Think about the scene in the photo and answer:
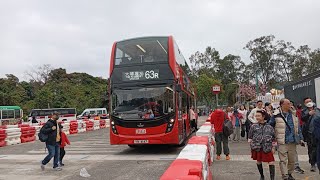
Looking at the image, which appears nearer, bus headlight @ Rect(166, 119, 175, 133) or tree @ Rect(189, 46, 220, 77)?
bus headlight @ Rect(166, 119, 175, 133)

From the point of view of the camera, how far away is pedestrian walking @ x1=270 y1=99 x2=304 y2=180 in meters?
7.76

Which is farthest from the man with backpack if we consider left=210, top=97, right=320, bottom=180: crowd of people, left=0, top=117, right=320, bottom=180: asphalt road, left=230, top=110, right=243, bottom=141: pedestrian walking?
left=230, top=110, right=243, bottom=141: pedestrian walking

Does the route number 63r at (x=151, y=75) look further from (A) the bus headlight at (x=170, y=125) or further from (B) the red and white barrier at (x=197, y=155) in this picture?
(B) the red and white barrier at (x=197, y=155)

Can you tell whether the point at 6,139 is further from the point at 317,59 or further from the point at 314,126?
the point at 317,59

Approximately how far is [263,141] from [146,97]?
6.07 meters

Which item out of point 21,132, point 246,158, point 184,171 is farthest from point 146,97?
point 21,132

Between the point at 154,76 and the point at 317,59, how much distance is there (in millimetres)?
62625

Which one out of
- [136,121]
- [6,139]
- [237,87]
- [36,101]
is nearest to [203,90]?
[237,87]

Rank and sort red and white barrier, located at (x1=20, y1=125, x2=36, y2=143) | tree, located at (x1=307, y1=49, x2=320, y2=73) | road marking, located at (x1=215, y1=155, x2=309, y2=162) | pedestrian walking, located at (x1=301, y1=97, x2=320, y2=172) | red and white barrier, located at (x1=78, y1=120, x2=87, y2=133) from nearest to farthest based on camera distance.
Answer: pedestrian walking, located at (x1=301, y1=97, x2=320, y2=172) → road marking, located at (x1=215, y1=155, x2=309, y2=162) → red and white barrier, located at (x1=20, y1=125, x2=36, y2=143) → red and white barrier, located at (x1=78, y1=120, x2=87, y2=133) → tree, located at (x1=307, y1=49, x2=320, y2=73)

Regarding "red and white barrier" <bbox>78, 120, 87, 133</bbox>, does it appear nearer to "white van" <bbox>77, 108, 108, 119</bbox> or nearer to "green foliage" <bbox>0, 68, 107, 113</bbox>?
"white van" <bbox>77, 108, 108, 119</bbox>

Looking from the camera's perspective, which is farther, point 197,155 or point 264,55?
point 264,55

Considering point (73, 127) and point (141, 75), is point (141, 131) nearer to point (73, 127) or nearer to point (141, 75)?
point (141, 75)

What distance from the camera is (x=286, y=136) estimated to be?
7.88 metres

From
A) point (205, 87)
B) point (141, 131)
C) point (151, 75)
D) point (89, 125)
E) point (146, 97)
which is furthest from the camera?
point (205, 87)
